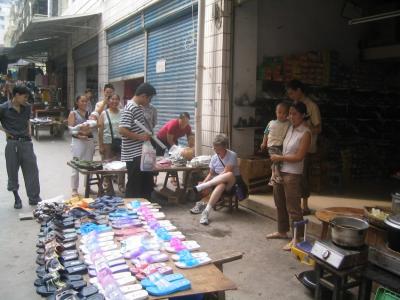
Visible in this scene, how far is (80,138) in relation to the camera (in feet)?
22.2

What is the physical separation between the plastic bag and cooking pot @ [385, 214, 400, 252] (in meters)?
3.34

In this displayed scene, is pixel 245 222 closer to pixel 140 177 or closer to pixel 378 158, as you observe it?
pixel 140 177

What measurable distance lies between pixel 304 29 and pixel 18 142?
18.6ft

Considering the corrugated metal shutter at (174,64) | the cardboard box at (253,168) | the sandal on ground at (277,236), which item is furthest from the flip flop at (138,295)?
the corrugated metal shutter at (174,64)

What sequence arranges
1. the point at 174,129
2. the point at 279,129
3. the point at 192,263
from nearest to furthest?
the point at 192,263 → the point at 279,129 → the point at 174,129

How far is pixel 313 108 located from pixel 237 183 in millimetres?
1550

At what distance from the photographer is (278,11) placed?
7.57m

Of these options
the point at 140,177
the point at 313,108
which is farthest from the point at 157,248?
the point at 313,108

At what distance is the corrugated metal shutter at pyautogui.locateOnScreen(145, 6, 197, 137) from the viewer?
844 centimetres

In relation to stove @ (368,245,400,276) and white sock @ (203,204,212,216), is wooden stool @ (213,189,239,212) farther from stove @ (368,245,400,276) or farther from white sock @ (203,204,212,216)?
stove @ (368,245,400,276)

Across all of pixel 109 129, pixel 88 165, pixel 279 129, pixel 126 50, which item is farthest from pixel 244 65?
pixel 126 50

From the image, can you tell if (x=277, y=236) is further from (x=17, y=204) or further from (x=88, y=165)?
(x=17, y=204)

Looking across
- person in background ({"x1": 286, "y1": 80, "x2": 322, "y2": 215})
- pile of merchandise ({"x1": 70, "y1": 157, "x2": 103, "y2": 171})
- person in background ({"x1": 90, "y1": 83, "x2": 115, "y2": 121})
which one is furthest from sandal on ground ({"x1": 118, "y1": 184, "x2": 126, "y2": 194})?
person in background ({"x1": 286, "y1": 80, "x2": 322, "y2": 215})

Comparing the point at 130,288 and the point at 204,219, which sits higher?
the point at 130,288
